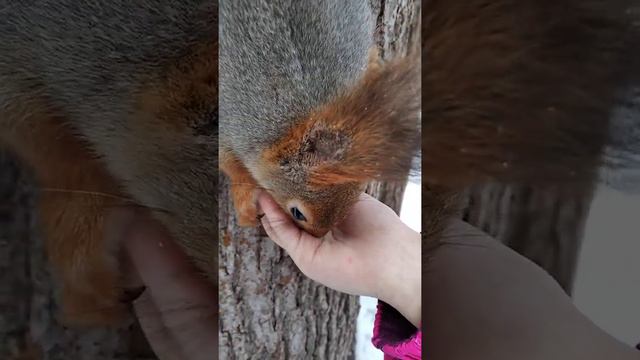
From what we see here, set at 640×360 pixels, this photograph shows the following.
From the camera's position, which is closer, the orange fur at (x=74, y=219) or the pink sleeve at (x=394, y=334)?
the orange fur at (x=74, y=219)

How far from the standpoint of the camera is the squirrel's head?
0.50 metres

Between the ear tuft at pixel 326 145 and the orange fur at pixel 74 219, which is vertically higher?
the ear tuft at pixel 326 145

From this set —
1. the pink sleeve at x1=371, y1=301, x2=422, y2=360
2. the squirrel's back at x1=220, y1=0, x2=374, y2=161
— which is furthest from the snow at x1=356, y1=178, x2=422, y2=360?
the squirrel's back at x1=220, y1=0, x2=374, y2=161

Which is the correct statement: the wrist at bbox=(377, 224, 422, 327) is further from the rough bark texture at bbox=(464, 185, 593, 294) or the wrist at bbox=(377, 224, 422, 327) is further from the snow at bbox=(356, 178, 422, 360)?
the rough bark texture at bbox=(464, 185, 593, 294)

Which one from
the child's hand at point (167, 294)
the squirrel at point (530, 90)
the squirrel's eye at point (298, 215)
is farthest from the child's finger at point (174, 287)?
the squirrel at point (530, 90)

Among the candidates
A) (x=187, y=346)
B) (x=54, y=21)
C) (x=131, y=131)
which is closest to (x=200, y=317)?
(x=187, y=346)

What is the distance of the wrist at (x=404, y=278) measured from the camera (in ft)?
1.80

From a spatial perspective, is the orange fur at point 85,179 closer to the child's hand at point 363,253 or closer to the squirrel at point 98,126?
the squirrel at point 98,126

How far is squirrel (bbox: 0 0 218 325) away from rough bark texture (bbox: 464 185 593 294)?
24 centimetres

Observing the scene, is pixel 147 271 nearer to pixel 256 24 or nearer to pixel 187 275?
pixel 187 275

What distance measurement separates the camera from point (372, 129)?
50 cm

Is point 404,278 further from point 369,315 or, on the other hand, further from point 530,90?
point 530,90

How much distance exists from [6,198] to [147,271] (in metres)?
0.12

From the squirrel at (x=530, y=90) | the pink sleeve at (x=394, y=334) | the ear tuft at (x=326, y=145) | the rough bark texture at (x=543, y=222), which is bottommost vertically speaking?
the pink sleeve at (x=394, y=334)
